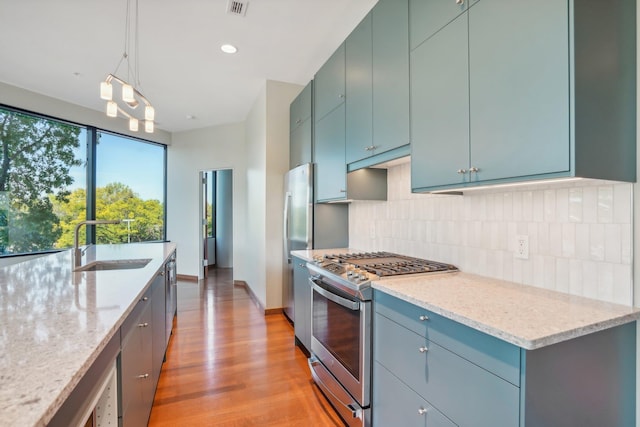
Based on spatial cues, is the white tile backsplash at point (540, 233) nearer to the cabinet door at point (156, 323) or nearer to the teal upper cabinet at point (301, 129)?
the teal upper cabinet at point (301, 129)

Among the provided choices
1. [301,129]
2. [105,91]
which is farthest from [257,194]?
[105,91]

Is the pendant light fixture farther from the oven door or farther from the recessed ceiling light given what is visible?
the oven door

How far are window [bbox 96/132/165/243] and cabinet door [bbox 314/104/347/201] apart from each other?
3.60m

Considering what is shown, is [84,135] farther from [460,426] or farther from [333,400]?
[460,426]

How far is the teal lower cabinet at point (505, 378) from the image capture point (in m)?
0.94

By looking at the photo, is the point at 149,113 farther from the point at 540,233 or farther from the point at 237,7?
the point at 540,233

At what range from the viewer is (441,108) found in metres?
1.57

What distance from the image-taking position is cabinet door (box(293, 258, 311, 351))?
267cm

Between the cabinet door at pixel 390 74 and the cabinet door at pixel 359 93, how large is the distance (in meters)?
0.07

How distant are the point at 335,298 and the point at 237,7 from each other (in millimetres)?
2404

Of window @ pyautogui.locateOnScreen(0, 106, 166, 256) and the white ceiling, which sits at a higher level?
the white ceiling

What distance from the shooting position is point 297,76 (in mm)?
3848

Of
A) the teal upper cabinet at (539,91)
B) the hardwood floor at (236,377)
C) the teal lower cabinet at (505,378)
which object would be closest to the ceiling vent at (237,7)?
the teal upper cabinet at (539,91)

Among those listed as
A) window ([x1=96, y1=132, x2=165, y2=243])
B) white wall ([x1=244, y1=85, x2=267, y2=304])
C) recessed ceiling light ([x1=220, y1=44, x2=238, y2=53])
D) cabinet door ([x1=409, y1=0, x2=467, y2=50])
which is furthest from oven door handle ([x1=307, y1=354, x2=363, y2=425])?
window ([x1=96, y1=132, x2=165, y2=243])
